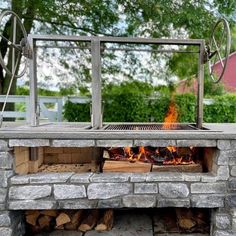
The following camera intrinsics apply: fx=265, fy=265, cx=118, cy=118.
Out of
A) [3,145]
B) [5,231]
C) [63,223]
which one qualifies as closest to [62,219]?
[63,223]

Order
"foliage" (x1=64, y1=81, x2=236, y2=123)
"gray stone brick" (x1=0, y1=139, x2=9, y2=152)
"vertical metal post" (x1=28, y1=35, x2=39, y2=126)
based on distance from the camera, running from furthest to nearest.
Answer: "foliage" (x1=64, y1=81, x2=236, y2=123)
"vertical metal post" (x1=28, y1=35, x2=39, y2=126)
"gray stone brick" (x1=0, y1=139, x2=9, y2=152)

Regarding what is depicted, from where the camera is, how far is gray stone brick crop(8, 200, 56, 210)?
2.05 m

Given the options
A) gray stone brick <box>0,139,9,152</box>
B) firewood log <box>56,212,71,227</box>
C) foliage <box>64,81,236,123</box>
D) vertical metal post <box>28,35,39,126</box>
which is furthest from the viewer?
foliage <box>64,81,236,123</box>

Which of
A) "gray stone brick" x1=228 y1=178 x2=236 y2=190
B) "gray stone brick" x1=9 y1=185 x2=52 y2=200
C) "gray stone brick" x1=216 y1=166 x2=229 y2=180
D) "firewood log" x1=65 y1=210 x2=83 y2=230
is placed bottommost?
Answer: "firewood log" x1=65 y1=210 x2=83 y2=230

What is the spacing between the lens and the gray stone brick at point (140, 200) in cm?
207

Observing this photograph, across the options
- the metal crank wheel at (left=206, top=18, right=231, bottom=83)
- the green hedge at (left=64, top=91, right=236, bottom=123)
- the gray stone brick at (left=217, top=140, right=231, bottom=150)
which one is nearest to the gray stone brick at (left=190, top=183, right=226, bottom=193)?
the gray stone brick at (left=217, top=140, right=231, bottom=150)

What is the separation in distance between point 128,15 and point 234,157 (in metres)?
3.42

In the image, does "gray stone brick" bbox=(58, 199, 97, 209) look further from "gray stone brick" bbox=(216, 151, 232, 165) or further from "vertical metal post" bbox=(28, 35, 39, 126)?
"gray stone brick" bbox=(216, 151, 232, 165)

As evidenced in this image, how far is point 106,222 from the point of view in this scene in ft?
7.75

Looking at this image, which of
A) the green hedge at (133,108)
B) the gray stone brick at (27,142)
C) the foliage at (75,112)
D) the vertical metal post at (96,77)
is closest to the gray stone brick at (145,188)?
the vertical metal post at (96,77)

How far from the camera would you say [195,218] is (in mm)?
2414

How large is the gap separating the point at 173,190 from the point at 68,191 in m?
0.82

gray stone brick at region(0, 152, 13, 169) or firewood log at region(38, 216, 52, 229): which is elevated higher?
gray stone brick at region(0, 152, 13, 169)

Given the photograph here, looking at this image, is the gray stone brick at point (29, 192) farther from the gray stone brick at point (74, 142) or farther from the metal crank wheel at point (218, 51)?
the metal crank wheel at point (218, 51)
